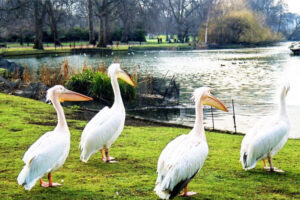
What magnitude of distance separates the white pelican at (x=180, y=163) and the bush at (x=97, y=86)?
9.18m

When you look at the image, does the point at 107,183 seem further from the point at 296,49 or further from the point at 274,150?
the point at 296,49

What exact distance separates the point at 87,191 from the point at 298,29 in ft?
323

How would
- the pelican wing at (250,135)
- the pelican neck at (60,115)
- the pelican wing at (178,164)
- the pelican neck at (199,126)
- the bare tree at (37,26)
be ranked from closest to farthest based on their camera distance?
the pelican wing at (178,164), the pelican neck at (199,126), the pelican neck at (60,115), the pelican wing at (250,135), the bare tree at (37,26)

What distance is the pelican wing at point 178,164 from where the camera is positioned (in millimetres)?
4188

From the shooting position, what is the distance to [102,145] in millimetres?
6133

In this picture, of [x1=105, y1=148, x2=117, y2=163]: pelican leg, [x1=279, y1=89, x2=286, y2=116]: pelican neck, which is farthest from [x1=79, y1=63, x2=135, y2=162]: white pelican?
[x1=279, y1=89, x2=286, y2=116]: pelican neck

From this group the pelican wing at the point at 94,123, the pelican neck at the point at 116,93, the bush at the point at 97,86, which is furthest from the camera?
the bush at the point at 97,86

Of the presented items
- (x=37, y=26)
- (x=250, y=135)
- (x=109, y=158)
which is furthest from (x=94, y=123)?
(x=37, y=26)

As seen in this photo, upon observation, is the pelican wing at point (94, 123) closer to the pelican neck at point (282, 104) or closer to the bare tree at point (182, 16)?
the pelican neck at point (282, 104)

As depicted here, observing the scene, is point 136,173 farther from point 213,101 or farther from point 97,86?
point 97,86

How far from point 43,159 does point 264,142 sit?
3287 millimetres

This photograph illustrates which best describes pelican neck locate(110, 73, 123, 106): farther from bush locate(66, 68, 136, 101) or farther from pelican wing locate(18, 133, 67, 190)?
bush locate(66, 68, 136, 101)

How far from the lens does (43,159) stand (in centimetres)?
462

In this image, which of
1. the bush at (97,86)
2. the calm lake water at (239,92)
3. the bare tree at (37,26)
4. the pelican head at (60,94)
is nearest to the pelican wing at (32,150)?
the pelican head at (60,94)
